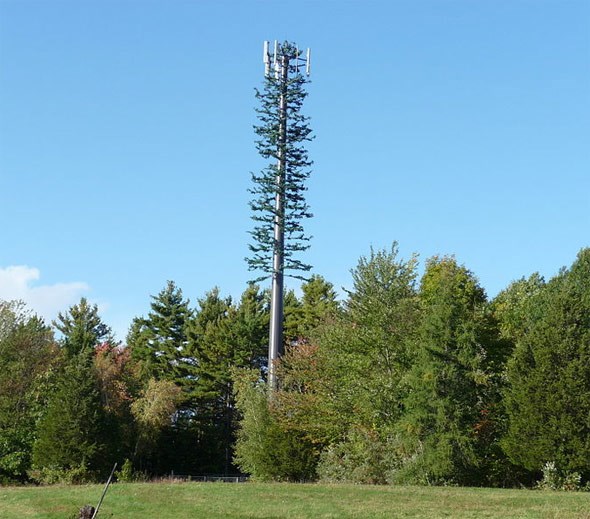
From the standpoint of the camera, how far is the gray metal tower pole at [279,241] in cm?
4584

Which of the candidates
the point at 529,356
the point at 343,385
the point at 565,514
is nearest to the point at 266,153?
the point at 343,385

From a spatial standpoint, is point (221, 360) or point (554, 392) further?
point (221, 360)

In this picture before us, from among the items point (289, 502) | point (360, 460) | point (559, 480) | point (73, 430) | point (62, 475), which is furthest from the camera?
point (73, 430)

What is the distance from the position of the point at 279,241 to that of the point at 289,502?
2934cm

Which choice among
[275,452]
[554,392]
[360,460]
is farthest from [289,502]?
[275,452]

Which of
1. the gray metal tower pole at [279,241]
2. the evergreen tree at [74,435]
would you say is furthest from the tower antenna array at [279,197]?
the evergreen tree at [74,435]

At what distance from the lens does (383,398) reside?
3172 cm

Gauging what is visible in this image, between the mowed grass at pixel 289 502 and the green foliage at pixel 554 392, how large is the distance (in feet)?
14.8

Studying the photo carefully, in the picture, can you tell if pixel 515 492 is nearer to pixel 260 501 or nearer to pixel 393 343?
pixel 260 501

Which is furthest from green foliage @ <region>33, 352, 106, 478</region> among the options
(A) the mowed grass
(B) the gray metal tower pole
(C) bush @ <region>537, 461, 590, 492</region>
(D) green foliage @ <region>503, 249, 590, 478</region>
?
(C) bush @ <region>537, 461, 590, 492</region>

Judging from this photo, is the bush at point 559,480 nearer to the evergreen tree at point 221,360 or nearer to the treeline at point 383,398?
the treeline at point 383,398

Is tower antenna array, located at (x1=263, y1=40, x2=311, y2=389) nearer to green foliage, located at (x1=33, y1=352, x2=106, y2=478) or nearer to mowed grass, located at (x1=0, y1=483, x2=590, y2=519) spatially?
green foliage, located at (x1=33, y1=352, x2=106, y2=478)

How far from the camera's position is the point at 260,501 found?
21.2 m

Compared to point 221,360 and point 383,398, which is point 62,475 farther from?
point 221,360
